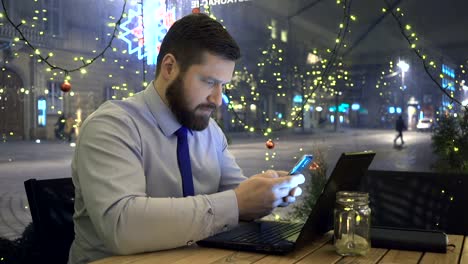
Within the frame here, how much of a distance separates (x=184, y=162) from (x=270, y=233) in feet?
1.11

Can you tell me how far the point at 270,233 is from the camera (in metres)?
1.16

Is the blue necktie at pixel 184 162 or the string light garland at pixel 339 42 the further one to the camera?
the string light garland at pixel 339 42

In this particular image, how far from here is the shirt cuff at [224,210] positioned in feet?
3.63

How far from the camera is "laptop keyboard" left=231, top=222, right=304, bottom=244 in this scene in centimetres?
106

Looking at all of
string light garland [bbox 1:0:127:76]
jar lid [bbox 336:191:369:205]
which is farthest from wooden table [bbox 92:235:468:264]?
string light garland [bbox 1:0:127:76]

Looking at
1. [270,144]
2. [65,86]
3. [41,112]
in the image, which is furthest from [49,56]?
[270,144]

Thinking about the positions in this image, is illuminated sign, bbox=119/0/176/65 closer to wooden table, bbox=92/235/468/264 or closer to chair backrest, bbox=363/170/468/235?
chair backrest, bbox=363/170/468/235

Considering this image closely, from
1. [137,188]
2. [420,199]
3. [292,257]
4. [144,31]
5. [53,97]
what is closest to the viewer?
[292,257]

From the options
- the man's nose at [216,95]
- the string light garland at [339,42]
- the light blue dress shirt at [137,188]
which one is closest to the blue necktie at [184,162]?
the light blue dress shirt at [137,188]

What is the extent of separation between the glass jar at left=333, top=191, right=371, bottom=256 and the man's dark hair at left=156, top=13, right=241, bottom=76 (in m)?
0.51

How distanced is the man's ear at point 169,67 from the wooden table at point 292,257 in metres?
0.51

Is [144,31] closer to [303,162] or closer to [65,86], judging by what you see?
[65,86]

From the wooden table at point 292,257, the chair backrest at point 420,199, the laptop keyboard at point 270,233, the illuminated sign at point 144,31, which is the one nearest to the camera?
the wooden table at point 292,257

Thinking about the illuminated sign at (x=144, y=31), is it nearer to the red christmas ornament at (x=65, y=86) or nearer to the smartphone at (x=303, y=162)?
the red christmas ornament at (x=65, y=86)
